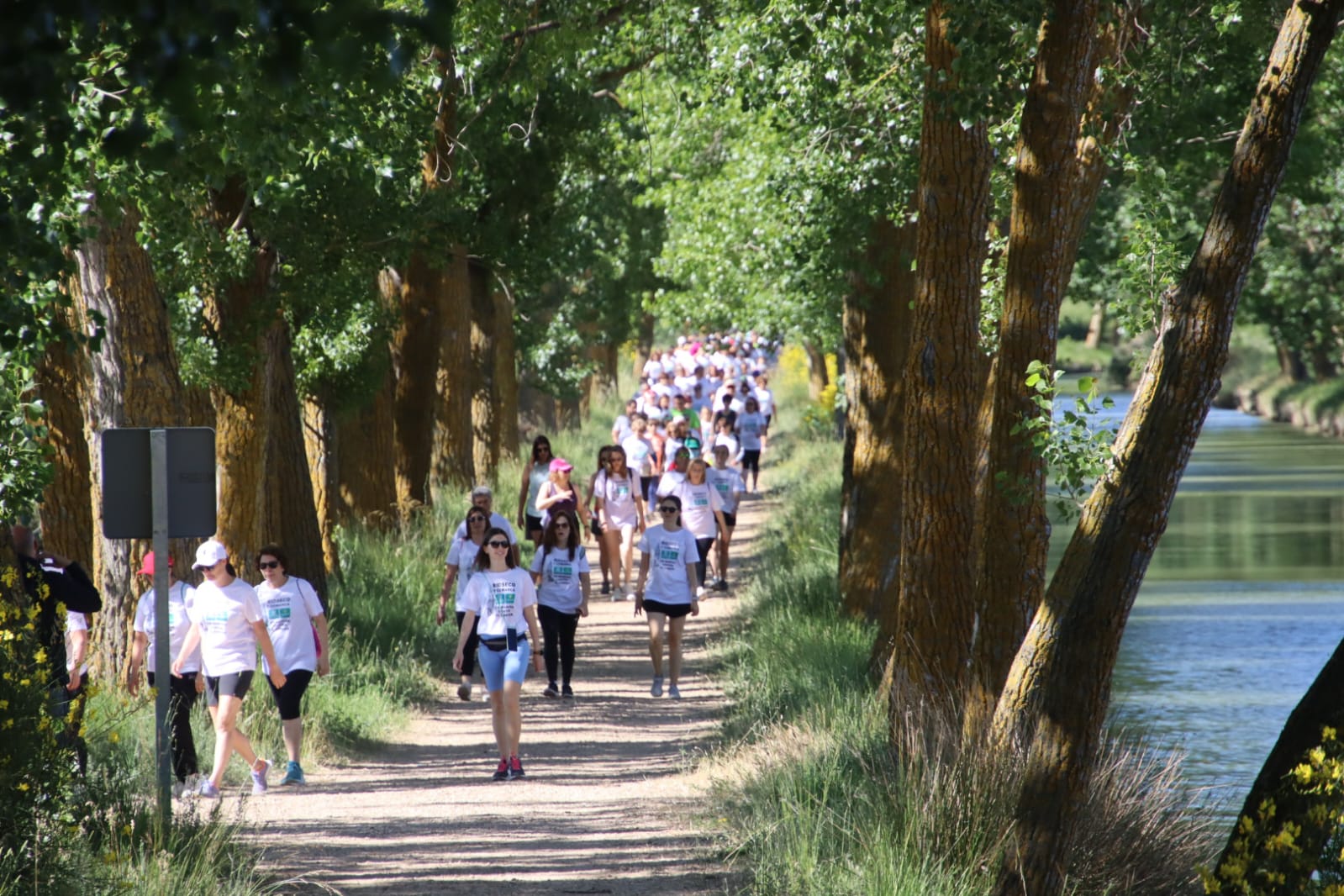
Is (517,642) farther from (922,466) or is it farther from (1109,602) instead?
(1109,602)

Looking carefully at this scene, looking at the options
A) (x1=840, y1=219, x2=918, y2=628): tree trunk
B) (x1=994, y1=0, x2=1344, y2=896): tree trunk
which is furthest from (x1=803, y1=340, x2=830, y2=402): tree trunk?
(x1=994, y1=0, x2=1344, y2=896): tree trunk

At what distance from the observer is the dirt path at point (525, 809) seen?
8.95 meters

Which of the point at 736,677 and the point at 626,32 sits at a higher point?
the point at 626,32

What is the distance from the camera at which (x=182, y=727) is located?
10773mm

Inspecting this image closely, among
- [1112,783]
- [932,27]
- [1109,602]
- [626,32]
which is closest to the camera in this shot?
[1109,602]

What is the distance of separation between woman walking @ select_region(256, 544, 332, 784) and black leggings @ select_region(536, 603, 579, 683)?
10.6ft

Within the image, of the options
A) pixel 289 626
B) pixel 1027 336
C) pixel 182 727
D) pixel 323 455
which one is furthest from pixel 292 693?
pixel 323 455

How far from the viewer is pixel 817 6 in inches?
436

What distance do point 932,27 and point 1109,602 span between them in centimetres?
428

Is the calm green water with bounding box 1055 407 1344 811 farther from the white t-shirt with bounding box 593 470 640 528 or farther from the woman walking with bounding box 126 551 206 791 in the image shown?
the woman walking with bounding box 126 551 206 791

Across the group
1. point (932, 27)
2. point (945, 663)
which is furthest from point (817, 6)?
A: point (945, 663)

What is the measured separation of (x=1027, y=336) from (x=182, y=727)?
574cm

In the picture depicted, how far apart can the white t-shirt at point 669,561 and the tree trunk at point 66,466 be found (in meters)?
4.43

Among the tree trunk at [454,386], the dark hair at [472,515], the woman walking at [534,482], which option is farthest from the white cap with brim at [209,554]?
the tree trunk at [454,386]
